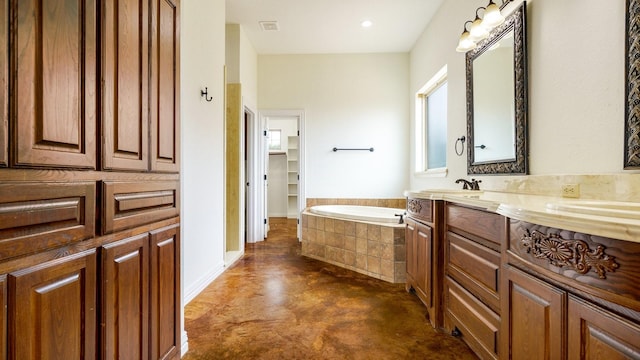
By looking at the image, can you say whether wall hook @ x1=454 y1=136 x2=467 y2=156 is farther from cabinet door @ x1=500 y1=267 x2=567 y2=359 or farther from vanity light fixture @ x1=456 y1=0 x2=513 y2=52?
cabinet door @ x1=500 y1=267 x2=567 y2=359

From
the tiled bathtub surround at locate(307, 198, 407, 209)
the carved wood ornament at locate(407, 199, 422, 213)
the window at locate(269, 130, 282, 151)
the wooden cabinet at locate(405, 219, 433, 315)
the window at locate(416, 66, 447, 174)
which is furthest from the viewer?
the window at locate(269, 130, 282, 151)

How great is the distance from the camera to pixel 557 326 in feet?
2.89

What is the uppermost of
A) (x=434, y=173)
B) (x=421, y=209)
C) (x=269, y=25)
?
(x=269, y=25)

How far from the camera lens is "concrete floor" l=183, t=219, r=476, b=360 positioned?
1658 millimetres

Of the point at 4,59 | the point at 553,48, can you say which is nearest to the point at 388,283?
the point at 553,48

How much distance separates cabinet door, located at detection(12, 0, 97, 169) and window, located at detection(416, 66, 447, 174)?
9.89 ft

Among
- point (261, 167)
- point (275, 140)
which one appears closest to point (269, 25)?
point (261, 167)

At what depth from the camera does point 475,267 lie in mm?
1453

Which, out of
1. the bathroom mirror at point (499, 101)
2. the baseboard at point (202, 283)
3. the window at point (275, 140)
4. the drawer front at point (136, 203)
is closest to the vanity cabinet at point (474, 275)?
the bathroom mirror at point (499, 101)

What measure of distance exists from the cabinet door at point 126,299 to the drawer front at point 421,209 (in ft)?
5.31

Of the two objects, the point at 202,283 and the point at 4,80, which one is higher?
the point at 4,80

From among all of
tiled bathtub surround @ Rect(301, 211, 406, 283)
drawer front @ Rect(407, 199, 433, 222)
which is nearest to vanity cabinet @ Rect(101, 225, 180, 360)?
drawer front @ Rect(407, 199, 433, 222)

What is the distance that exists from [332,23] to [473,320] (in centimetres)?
331

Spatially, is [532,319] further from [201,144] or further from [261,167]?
[261,167]
